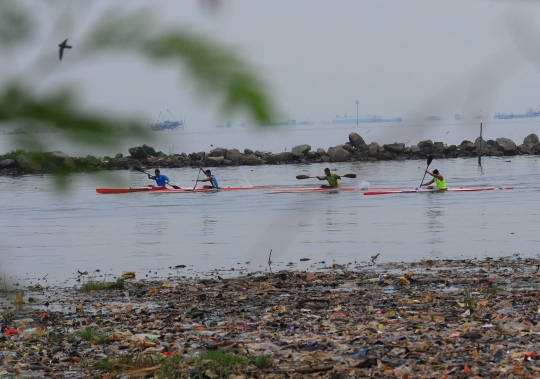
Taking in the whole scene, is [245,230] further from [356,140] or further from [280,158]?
[356,140]

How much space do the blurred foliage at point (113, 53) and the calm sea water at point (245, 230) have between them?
625 centimetres

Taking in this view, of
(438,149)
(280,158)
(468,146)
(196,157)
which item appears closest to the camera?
(196,157)

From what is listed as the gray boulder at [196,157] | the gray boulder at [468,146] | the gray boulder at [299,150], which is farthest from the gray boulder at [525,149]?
the gray boulder at [196,157]

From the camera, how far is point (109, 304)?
11.4 metres

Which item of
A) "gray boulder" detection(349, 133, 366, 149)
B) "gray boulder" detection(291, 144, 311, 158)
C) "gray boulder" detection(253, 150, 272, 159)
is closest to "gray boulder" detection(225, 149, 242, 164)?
"gray boulder" detection(253, 150, 272, 159)

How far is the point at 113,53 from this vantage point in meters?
1.30

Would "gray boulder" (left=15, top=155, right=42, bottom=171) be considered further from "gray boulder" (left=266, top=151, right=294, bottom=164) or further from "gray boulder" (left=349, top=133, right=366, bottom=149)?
"gray boulder" (left=266, top=151, right=294, bottom=164)

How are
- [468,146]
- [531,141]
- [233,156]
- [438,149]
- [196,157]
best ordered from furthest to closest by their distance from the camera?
1. [531,141]
2. [468,146]
3. [438,149]
4. [233,156]
5. [196,157]

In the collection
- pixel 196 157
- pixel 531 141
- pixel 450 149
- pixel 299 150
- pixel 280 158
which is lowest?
pixel 280 158

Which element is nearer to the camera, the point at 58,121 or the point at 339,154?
the point at 58,121

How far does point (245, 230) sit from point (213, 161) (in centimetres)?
3471

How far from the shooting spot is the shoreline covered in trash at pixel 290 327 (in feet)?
21.8

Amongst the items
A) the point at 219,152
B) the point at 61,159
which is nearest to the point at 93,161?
the point at 61,159

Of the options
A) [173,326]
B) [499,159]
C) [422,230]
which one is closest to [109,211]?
[422,230]
